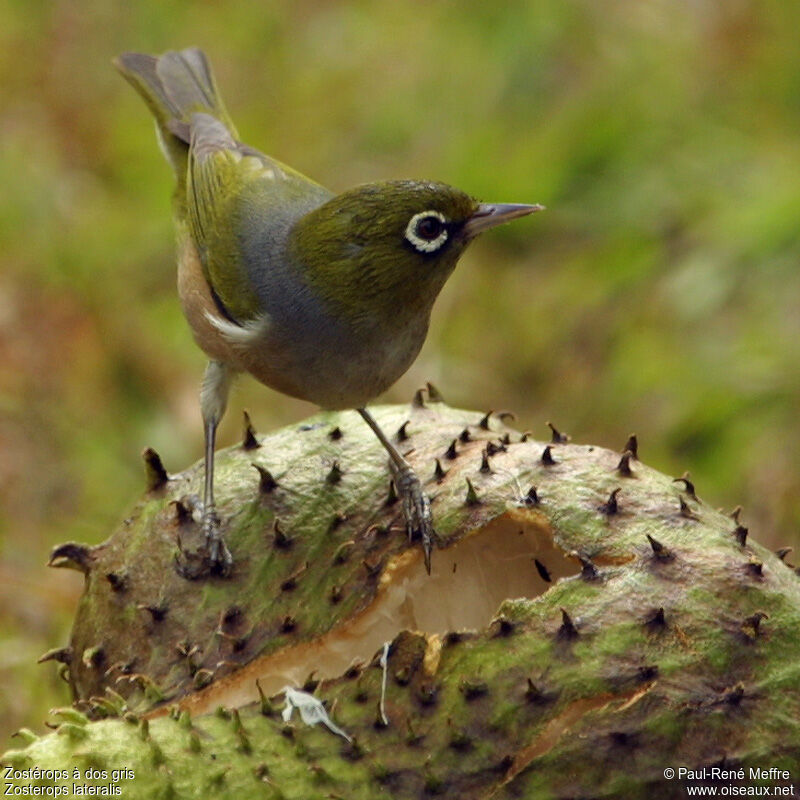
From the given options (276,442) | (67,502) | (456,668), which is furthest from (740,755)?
(67,502)

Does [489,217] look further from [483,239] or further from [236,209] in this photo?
[483,239]

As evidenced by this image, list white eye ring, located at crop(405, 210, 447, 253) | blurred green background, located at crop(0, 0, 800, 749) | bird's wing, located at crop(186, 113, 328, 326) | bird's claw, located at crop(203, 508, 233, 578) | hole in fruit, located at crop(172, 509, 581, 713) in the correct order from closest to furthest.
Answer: hole in fruit, located at crop(172, 509, 581, 713), bird's claw, located at crop(203, 508, 233, 578), white eye ring, located at crop(405, 210, 447, 253), bird's wing, located at crop(186, 113, 328, 326), blurred green background, located at crop(0, 0, 800, 749)

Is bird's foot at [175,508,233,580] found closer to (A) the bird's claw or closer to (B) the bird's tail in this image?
(A) the bird's claw

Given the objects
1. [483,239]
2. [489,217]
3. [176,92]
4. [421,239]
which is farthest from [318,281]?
[483,239]

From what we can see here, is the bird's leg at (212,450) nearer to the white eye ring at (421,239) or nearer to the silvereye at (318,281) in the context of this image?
the silvereye at (318,281)

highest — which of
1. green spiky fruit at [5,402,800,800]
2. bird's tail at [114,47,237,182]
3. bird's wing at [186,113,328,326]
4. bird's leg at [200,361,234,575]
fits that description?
bird's tail at [114,47,237,182]

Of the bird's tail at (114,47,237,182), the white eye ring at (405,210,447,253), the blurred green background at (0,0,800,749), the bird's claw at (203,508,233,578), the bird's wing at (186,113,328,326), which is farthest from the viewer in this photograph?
the blurred green background at (0,0,800,749)

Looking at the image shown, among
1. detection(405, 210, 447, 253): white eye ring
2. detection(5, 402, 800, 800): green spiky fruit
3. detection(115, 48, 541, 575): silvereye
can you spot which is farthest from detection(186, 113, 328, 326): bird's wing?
detection(5, 402, 800, 800): green spiky fruit
